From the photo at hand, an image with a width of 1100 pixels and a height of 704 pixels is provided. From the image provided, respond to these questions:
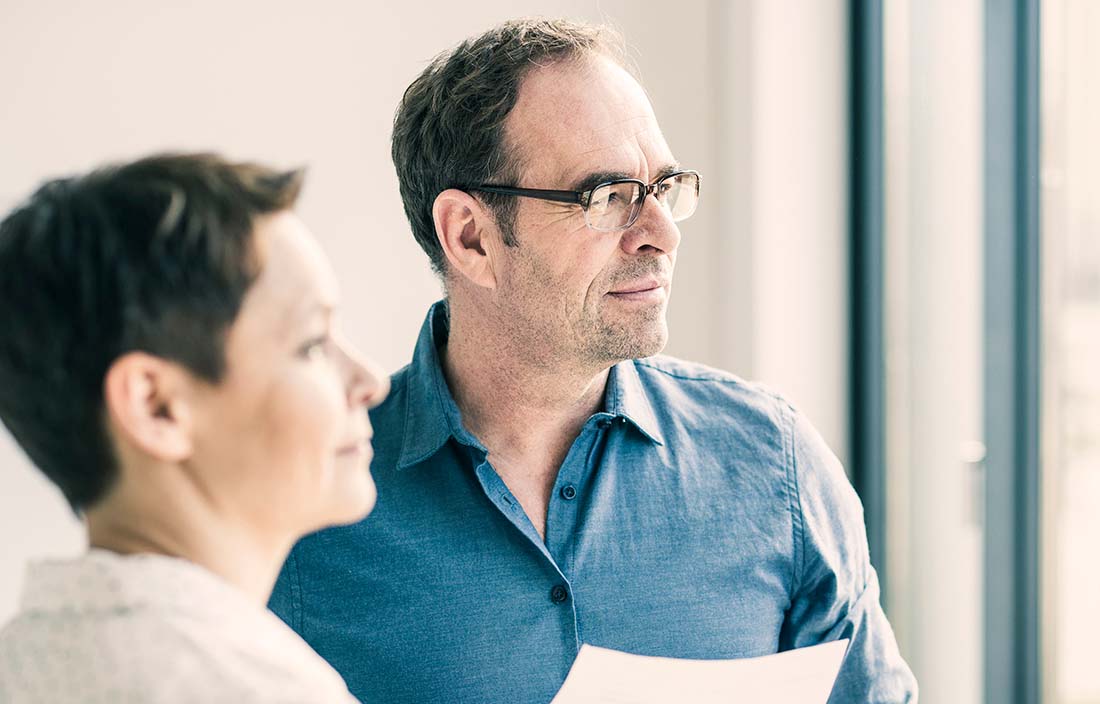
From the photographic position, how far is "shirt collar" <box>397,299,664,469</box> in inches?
54.7

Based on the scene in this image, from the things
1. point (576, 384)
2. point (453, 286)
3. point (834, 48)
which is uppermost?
point (834, 48)

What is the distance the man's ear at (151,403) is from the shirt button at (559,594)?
716 mm

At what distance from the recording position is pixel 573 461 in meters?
Answer: 1.42

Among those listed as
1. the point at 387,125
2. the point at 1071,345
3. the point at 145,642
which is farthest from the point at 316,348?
the point at 387,125

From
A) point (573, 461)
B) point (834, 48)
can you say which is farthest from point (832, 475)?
point (834, 48)

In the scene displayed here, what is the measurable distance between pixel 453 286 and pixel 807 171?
124cm

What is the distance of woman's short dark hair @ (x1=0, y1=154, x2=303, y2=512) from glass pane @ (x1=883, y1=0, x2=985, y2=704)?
1.82 metres

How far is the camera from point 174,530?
71 cm

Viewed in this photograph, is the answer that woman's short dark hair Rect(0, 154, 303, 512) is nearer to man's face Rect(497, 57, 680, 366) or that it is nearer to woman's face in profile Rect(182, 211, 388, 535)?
woman's face in profile Rect(182, 211, 388, 535)

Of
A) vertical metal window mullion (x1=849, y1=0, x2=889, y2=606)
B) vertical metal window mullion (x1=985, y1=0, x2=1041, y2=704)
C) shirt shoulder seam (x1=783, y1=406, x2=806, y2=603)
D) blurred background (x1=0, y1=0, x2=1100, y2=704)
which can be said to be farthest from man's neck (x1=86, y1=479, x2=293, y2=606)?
vertical metal window mullion (x1=849, y1=0, x2=889, y2=606)

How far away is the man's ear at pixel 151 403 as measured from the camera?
66 centimetres

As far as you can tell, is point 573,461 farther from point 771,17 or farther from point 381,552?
point 771,17

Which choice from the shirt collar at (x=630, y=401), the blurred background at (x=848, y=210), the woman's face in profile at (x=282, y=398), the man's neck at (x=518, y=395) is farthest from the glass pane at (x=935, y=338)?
the woman's face in profile at (x=282, y=398)

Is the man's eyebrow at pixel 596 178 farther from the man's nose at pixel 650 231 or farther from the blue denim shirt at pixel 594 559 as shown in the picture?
the blue denim shirt at pixel 594 559
